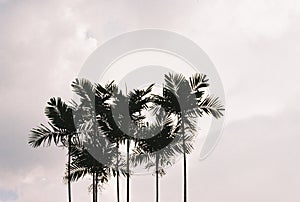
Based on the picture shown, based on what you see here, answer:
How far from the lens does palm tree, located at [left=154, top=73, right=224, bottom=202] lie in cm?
2673

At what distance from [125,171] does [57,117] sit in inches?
201

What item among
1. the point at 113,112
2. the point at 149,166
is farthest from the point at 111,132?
the point at 149,166

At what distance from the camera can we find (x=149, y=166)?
92.6ft

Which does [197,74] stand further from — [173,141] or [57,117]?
[57,117]

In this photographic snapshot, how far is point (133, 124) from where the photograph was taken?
91.0 ft

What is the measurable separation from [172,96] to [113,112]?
3.64 m

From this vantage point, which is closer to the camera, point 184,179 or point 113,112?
point 184,179

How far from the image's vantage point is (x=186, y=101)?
26766mm

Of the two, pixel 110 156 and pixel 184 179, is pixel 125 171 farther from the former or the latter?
pixel 184 179

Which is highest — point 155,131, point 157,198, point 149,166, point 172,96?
point 172,96

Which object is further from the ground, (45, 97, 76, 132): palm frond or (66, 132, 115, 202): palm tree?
(45, 97, 76, 132): palm frond

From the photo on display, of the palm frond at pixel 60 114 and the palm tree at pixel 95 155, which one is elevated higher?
the palm frond at pixel 60 114

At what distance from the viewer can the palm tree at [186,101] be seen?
2673 centimetres

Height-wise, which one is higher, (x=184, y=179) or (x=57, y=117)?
(x=57, y=117)
